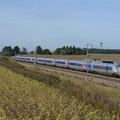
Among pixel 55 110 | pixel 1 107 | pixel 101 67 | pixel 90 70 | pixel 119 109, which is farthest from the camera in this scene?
pixel 90 70

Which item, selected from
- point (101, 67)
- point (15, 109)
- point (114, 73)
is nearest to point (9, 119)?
point (15, 109)

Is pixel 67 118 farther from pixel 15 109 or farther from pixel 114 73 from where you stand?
pixel 114 73

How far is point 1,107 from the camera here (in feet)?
49.8

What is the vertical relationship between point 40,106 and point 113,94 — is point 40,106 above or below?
above

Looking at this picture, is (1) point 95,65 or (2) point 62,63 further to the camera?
(2) point 62,63

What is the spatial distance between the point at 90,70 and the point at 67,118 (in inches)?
1562

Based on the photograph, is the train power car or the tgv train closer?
the tgv train

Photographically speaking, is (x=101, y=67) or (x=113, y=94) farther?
(x=101, y=67)

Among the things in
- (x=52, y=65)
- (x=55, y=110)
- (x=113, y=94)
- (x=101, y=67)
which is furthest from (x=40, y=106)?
(x=52, y=65)

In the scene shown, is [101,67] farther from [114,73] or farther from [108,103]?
[108,103]

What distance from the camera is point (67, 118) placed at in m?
12.8

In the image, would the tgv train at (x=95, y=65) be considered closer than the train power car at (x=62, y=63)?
Yes

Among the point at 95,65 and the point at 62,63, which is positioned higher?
the point at 95,65

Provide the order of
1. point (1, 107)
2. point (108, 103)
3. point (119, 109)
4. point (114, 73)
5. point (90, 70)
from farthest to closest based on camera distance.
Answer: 1. point (90, 70)
2. point (114, 73)
3. point (108, 103)
4. point (119, 109)
5. point (1, 107)
